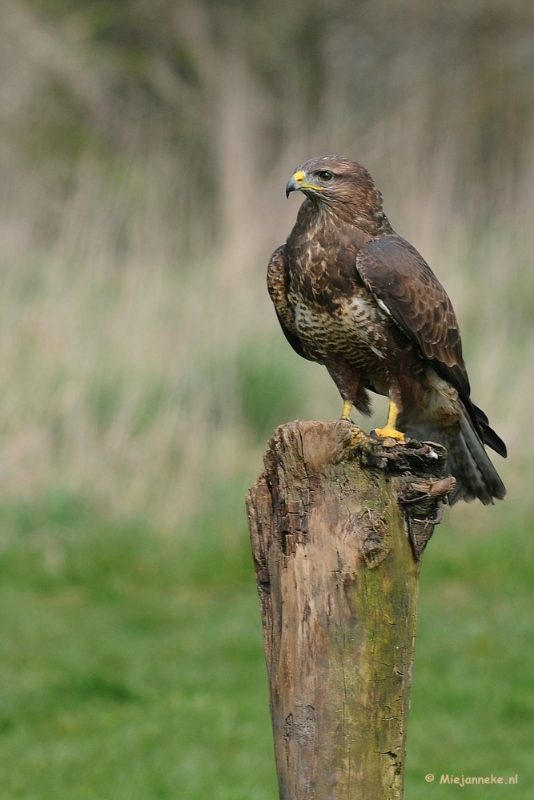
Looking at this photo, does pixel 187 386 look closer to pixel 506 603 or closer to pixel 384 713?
pixel 506 603

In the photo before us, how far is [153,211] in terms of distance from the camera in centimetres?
784

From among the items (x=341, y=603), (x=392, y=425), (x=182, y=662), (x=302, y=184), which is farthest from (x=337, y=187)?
(x=182, y=662)

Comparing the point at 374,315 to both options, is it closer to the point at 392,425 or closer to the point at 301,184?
the point at 392,425

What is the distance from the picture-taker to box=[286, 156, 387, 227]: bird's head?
3.82 meters

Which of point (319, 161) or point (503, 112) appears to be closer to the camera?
point (319, 161)

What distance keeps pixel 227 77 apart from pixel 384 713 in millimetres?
10603

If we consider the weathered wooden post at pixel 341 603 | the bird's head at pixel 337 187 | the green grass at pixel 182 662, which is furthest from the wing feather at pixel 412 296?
the green grass at pixel 182 662

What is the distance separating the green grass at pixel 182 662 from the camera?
4512 mm

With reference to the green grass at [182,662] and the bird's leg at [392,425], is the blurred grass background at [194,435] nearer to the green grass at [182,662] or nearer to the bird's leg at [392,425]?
the green grass at [182,662]

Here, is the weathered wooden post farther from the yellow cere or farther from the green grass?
the green grass

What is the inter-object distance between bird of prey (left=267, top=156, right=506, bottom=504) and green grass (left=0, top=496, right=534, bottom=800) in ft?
4.66

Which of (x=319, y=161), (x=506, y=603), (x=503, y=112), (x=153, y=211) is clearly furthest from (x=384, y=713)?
(x=503, y=112)

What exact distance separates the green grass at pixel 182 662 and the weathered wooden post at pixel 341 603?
1.93 m

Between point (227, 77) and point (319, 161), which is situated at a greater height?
point (227, 77)
